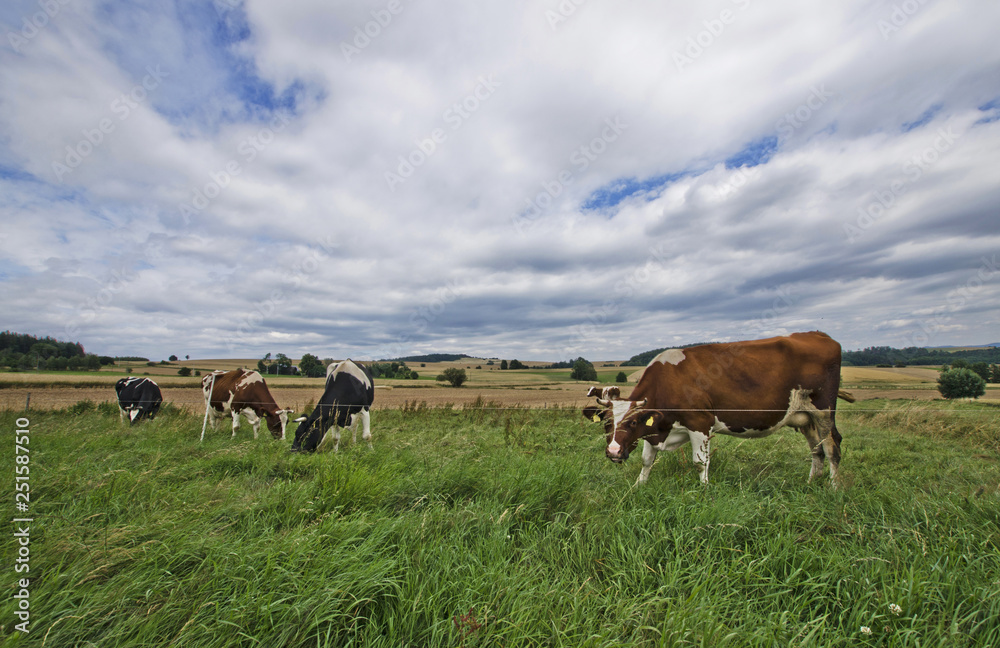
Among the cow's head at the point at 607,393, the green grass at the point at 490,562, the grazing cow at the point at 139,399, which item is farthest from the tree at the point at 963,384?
the grazing cow at the point at 139,399

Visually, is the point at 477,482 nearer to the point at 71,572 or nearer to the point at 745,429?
the point at 71,572

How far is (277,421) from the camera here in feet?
37.5

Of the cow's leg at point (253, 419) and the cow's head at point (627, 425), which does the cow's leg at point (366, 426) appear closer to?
the cow's leg at point (253, 419)

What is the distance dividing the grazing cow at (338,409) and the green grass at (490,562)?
277cm

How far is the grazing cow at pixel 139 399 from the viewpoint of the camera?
40.9 feet

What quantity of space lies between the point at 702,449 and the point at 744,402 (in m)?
1.08

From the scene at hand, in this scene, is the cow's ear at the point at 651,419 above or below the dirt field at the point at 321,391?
above

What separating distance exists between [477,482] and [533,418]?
9713 mm

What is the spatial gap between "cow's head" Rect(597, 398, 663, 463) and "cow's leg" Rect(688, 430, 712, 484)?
528 mm

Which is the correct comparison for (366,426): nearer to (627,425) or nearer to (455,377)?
(627,425)

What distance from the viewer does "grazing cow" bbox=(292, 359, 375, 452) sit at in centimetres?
761

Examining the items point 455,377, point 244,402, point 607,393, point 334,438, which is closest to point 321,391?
point 455,377

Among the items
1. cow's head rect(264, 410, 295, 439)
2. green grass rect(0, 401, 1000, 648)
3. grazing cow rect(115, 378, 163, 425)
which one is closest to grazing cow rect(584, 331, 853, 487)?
green grass rect(0, 401, 1000, 648)

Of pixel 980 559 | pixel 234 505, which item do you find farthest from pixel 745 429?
pixel 234 505
